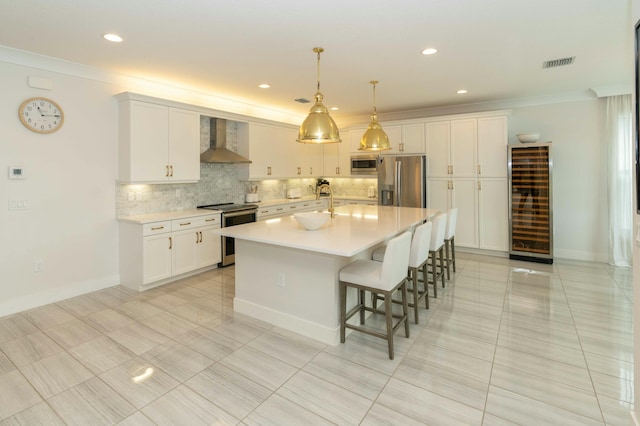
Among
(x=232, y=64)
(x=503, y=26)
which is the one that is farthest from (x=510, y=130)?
(x=232, y=64)

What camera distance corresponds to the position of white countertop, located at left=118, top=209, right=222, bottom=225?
13.7ft

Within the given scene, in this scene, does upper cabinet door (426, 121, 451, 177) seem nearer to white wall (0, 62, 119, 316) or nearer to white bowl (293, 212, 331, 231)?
white bowl (293, 212, 331, 231)

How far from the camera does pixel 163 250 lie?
432cm

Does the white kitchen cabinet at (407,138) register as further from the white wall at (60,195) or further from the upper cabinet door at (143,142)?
the white wall at (60,195)

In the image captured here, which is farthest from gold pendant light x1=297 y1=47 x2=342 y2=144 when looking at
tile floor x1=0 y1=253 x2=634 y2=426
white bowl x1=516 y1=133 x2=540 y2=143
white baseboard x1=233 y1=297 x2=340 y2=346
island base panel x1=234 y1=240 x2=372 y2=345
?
white bowl x1=516 y1=133 x2=540 y2=143

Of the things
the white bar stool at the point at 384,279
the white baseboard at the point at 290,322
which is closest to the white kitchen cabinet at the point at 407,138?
the white bar stool at the point at 384,279

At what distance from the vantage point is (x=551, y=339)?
9.52 feet

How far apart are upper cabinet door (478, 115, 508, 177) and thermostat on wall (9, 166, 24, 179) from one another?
6.28m

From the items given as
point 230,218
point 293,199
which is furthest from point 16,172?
point 293,199

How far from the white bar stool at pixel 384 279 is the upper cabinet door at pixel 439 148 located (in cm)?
372

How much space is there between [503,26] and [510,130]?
11.2 feet

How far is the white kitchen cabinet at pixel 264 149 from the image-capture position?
5844 millimetres

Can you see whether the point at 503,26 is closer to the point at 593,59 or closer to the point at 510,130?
the point at 593,59

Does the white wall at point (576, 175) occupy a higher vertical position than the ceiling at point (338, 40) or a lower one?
lower
